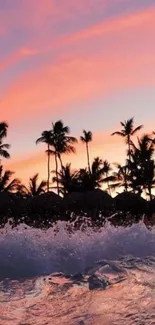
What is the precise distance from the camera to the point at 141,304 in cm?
502

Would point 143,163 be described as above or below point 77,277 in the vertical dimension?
above

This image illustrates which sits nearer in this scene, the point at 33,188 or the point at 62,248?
the point at 62,248

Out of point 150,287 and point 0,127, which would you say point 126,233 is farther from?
point 0,127

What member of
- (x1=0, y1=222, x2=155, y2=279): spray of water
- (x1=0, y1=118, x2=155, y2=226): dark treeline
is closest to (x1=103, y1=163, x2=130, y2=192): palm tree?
(x1=0, y1=118, x2=155, y2=226): dark treeline

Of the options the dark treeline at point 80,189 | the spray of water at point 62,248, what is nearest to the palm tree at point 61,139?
the dark treeline at point 80,189

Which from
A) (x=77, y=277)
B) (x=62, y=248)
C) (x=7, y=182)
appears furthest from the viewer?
(x=7, y=182)

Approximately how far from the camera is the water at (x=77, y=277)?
Answer: 4.78 m

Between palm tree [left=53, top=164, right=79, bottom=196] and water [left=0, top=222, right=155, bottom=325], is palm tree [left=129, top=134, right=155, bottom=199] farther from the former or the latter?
water [left=0, top=222, right=155, bottom=325]

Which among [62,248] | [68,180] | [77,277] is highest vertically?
[68,180]

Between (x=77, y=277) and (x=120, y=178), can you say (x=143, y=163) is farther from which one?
(x=77, y=277)

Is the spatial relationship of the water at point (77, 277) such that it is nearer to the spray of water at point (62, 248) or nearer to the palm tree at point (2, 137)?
the spray of water at point (62, 248)

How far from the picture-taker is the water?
4.78m

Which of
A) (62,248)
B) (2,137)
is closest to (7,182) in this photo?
(2,137)

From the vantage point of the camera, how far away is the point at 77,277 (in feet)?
22.7
